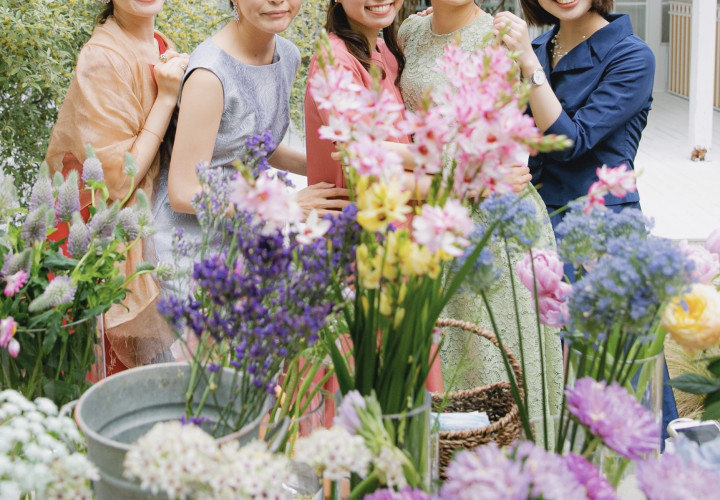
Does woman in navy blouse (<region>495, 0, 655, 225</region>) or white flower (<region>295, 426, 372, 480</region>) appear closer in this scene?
white flower (<region>295, 426, 372, 480</region>)

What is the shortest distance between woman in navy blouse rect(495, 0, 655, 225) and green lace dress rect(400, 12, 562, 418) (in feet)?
0.50

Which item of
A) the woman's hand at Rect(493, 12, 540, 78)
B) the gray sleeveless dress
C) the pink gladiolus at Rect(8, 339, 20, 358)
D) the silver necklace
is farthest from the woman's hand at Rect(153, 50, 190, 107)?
the pink gladiolus at Rect(8, 339, 20, 358)

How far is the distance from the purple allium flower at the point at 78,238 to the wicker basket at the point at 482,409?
0.58m

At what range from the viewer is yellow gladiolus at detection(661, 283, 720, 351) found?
113 centimetres

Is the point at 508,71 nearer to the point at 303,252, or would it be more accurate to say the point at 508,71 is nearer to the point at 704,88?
the point at 303,252

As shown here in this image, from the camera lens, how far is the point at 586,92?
7.70ft

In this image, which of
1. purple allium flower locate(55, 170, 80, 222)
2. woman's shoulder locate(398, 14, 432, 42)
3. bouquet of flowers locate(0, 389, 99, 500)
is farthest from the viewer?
woman's shoulder locate(398, 14, 432, 42)

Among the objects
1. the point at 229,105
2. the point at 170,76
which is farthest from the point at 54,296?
the point at 170,76

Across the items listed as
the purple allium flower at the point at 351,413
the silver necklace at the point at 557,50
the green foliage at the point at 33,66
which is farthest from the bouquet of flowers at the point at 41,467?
the green foliage at the point at 33,66

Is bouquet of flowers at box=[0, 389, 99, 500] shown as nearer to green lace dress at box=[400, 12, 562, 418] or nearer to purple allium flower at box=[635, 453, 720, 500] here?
purple allium flower at box=[635, 453, 720, 500]

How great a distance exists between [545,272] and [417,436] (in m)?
0.31

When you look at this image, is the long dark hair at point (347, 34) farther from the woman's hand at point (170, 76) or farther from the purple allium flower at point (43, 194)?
the purple allium flower at point (43, 194)

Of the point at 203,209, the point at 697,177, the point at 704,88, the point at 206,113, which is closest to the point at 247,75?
the point at 206,113

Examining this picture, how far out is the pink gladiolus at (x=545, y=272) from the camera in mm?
1227
